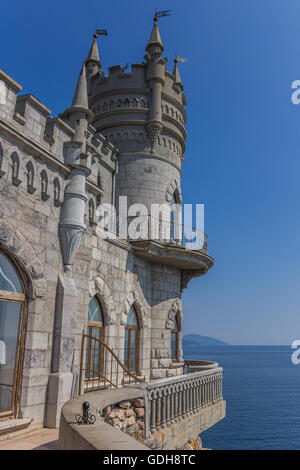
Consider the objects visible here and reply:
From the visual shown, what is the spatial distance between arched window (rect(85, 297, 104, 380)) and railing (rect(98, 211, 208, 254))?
3.43 metres

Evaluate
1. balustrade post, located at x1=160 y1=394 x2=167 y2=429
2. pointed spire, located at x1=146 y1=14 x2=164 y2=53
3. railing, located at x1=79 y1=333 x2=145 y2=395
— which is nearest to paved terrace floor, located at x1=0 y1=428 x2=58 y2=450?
balustrade post, located at x1=160 y1=394 x2=167 y2=429

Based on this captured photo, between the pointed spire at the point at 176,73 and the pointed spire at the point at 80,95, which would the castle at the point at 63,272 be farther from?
the pointed spire at the point at 176,73

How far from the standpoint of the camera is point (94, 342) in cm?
1162

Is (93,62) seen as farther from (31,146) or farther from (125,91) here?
(31,146)

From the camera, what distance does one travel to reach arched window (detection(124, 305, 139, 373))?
44.4 feet

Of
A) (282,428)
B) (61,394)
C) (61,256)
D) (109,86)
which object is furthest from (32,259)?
(282,428)

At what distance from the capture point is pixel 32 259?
7.36 metres

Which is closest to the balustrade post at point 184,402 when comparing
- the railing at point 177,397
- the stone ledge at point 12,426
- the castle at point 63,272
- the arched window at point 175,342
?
the railing at point 177,397

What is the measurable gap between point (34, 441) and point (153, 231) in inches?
384

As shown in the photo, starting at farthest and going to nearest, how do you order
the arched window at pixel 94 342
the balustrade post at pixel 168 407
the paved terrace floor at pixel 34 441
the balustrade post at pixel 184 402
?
the arched window at pixel 94 342, the balustrade post at pixel 184 402, the balustrade post at pixel 168 407, the paved terrace floor at pixel 34 441

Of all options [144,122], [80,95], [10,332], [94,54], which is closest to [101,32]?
[94,54]

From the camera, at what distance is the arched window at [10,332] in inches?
271

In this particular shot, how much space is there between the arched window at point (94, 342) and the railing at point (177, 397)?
2715 mm

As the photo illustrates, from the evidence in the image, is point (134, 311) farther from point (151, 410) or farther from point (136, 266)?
point (151, 410)
